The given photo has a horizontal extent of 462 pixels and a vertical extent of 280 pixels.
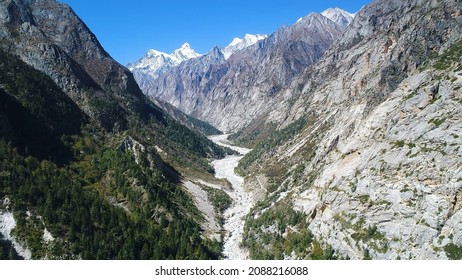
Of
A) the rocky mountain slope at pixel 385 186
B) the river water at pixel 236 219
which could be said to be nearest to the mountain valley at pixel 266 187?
the rocky mountain slope at pixel 385 186

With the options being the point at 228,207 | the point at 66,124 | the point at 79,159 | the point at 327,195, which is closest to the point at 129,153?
the point at 79,159

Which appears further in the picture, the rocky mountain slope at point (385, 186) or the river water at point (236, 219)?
the river water at point (236, 219)

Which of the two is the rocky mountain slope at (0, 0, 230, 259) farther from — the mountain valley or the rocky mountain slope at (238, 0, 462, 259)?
the rocky mountain slope at (238, 0, 462, 259)

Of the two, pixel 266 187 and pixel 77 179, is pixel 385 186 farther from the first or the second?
pixel 77 179

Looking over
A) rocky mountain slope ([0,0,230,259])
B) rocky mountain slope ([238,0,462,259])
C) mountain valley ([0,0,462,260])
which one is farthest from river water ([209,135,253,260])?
rocky mountain slope ([0,0,230,259])

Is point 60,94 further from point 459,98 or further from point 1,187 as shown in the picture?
point 459,98

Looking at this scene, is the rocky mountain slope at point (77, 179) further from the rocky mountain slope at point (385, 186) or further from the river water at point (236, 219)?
the rocky mountain slope at point (385, 186)

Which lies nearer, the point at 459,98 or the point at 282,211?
the point at 459,98

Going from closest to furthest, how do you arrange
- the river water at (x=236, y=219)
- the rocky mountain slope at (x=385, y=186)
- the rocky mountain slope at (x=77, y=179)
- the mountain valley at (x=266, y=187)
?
1. the rocky mountain slope at (x=385, y=186)
2. the mountain valley at (x=266, y=187)
3. the rocky mountain slope at (x=77, y=179)
4. the river water at (x=236, y=219)

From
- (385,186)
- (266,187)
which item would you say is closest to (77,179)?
(266,187)
